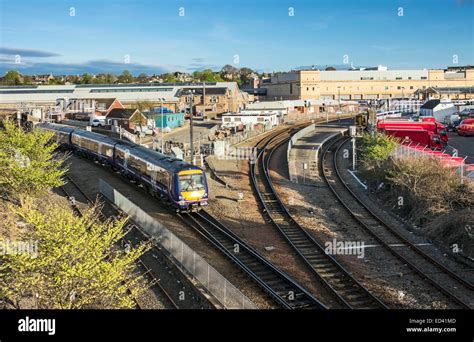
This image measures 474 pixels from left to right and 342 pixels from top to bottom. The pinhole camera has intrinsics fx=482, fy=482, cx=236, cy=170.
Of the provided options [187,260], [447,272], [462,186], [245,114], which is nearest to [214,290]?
[187,260]

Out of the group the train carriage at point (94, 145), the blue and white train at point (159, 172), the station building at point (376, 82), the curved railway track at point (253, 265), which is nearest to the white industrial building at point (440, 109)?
the train carriage at point (94, 145)

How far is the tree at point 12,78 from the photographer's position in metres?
152

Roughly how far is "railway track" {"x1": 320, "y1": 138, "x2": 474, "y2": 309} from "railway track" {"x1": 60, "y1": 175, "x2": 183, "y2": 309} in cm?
771

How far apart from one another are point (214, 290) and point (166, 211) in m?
10.7

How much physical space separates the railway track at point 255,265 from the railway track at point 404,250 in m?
4.15

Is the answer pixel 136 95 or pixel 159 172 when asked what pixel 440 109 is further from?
pixel 136 95

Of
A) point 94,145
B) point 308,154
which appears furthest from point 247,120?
point 94,145

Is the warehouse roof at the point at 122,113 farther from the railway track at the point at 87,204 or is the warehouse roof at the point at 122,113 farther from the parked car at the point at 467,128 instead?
the parked car at the point at 467,128

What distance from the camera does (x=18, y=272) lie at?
9148mm

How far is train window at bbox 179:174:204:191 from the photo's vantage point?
21.6 meters

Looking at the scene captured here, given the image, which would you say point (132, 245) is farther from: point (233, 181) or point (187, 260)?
point (233, 181)

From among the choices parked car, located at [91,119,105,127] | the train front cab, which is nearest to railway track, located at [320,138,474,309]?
the train front cab

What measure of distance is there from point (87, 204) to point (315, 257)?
41.3 feet

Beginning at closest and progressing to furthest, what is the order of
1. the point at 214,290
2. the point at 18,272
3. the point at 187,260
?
the point at 18,272, the point at 214,290, the point at 187,260
